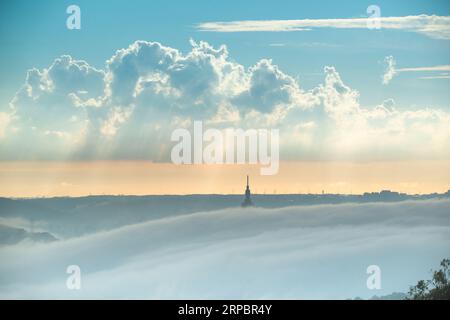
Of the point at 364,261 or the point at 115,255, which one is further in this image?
the point at 115,255

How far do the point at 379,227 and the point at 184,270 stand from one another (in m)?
39.3

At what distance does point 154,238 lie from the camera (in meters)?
152

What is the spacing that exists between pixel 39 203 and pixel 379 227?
62921mm

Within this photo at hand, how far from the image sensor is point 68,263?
14125 centimetres

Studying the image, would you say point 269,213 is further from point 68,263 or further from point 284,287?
point 68,263

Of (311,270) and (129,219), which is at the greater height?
(129,219)

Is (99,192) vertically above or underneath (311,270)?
above
